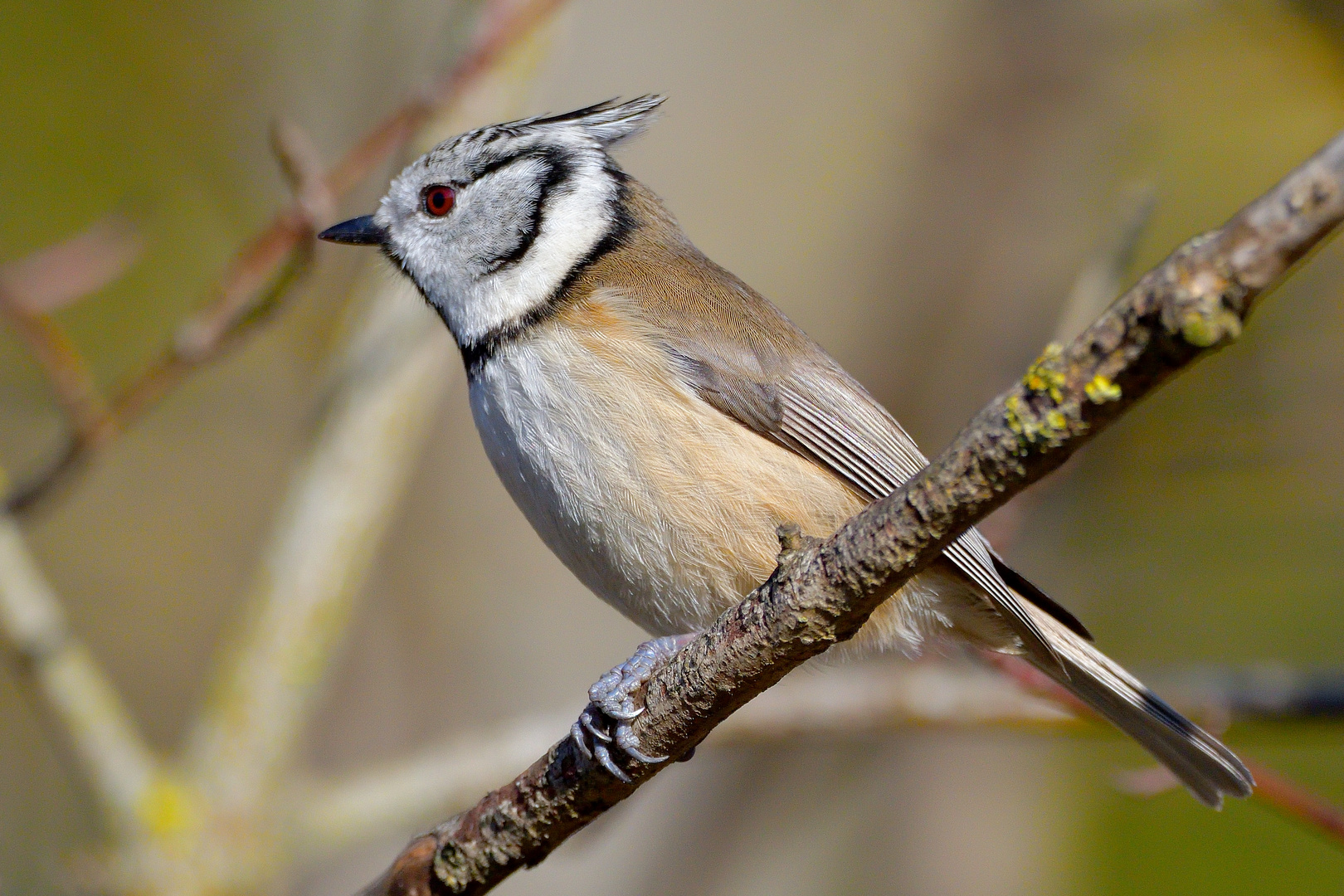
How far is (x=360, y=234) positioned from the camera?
3.29 m

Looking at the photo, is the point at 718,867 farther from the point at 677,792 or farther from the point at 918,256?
the point at 918,256

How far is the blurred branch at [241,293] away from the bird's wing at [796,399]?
3.05ft

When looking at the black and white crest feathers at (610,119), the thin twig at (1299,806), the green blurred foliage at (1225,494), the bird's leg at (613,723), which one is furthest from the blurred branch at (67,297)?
the green blurred foliage at (1225,494)

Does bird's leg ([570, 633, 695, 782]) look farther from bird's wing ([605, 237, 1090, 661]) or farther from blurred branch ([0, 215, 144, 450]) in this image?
blurred branch ([0, 215, 144, 450])

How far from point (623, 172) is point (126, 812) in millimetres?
2724

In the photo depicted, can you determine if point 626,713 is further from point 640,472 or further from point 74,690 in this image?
point 74,690

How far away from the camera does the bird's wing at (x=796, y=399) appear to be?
2.59 m

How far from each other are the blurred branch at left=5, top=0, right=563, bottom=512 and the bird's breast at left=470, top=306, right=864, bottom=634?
2.33 ft

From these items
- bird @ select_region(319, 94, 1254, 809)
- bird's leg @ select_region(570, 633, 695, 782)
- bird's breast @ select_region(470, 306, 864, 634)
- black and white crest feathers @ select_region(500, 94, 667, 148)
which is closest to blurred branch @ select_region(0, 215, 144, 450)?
bird @ select_region(319, 94, 1254, 809)

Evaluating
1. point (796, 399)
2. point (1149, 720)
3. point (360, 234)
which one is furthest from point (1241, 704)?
point (360, 234)

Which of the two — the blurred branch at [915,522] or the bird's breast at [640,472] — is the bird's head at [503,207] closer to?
the bird's breast at [640,472]

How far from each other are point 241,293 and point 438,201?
0.60 metres

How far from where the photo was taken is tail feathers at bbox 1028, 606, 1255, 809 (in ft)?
8.64

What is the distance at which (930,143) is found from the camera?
20.1 feet
